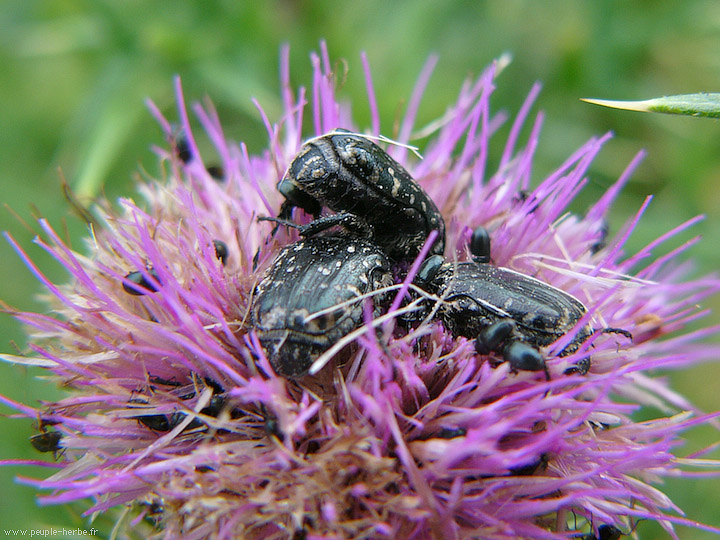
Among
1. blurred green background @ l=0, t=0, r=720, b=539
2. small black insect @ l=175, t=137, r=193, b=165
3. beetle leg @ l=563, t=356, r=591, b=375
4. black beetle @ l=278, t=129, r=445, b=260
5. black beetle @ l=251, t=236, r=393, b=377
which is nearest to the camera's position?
black beetle @ l=251, t=236, r=393, b=377

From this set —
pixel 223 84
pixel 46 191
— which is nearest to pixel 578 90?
pixel 223 84

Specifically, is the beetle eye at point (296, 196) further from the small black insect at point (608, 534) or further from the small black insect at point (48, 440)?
the small black insect at point (608, 534)

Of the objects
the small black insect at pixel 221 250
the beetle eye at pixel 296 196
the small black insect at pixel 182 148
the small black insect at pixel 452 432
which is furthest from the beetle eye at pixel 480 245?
the small black insect at pixel 182 148

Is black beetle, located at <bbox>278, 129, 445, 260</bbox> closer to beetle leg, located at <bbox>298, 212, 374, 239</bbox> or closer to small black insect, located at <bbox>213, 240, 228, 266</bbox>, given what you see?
beetle leg, located at <bbox>298, 212, 374, 239</bbox>

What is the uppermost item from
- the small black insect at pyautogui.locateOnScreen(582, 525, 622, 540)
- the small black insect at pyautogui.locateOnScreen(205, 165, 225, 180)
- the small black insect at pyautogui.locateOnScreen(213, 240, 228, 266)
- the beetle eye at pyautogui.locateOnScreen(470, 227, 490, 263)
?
the small black insect at pyautogui.locateOnScreen(205, 165, 225, 180)

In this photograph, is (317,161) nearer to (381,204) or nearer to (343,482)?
(381,204)

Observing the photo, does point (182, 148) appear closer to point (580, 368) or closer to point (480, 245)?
point (480, 245)

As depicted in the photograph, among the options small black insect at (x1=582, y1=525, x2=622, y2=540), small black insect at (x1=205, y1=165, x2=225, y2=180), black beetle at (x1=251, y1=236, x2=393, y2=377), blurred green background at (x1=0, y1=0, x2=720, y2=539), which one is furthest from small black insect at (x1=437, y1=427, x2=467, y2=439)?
blurred green background at (x1=0, y1=0, x2=720, y2=539)
